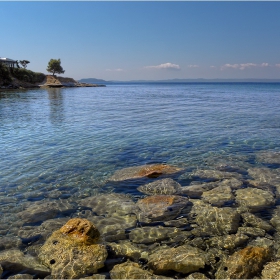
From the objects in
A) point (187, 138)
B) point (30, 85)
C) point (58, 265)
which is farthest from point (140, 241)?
point (30, 85)

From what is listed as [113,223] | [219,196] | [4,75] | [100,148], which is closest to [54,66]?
[4,75]

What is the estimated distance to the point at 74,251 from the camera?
7074 mm

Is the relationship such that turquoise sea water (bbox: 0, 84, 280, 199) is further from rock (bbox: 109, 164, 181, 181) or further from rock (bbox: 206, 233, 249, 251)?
rock (bbox: 206, 233, 249, 251)

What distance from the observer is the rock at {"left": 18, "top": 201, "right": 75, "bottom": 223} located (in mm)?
9031

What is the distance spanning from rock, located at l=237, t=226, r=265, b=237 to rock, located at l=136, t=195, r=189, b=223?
7.32 feet

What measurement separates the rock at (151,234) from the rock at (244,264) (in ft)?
6.43

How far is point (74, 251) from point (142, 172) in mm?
6324

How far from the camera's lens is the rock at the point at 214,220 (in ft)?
27.1

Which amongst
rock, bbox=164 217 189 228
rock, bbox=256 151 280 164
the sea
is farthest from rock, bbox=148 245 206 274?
rock, bbox=256 151 280 164

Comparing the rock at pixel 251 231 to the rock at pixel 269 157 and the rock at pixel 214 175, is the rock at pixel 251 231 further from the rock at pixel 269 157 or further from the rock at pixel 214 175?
the rock at pixel 269 157

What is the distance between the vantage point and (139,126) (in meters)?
25.8

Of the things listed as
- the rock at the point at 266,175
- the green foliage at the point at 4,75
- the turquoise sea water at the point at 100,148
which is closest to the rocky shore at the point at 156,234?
the rock at the point at 266,175

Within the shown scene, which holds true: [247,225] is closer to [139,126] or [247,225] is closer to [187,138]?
[187,138]

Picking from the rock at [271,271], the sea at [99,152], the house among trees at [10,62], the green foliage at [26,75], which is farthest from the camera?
the house among trees at [10,62]
